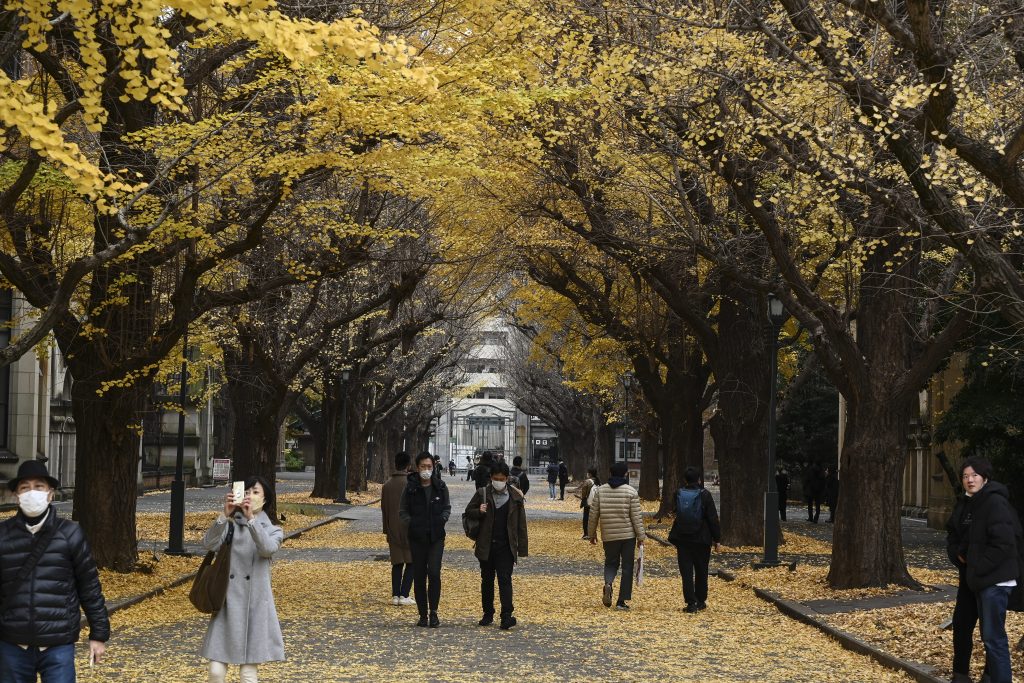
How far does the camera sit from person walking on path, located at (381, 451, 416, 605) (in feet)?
50.3

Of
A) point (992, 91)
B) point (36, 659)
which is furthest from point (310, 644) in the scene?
point (992, 91)

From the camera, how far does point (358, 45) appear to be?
348 inches

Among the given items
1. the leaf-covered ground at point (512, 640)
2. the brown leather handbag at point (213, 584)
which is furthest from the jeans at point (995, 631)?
the brown leather handbag at point (213, 584)

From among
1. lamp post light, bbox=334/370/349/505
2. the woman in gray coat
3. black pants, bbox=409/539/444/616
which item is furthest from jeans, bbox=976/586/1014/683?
lamp post light, bbox=334/370/349/505

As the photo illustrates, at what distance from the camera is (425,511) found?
47.0 feet

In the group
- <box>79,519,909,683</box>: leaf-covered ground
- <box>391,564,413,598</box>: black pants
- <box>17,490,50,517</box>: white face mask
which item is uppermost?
<box>17,490,50,517</box>: white face mask

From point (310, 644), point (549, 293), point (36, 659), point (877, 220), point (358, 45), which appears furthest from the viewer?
point (549, 293)

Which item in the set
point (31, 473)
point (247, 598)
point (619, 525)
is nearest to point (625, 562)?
point (619, 525)

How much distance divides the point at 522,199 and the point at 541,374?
147ft

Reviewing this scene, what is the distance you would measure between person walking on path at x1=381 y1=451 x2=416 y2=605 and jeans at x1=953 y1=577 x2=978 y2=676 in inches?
265

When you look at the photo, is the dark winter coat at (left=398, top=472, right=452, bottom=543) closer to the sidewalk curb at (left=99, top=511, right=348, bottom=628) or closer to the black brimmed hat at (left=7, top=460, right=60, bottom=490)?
the sidewalk curb at (left=99, top=511, right=348, bottom=628)

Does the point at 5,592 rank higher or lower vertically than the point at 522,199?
lower

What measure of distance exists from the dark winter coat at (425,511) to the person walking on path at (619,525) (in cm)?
236

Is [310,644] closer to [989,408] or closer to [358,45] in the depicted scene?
[358,45]
